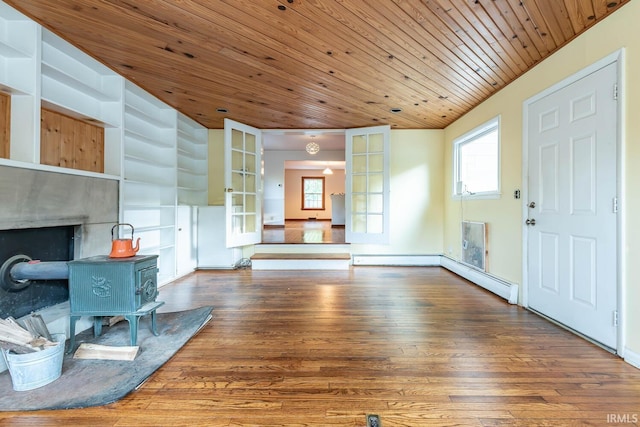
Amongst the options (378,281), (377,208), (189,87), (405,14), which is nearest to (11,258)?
(189,87)

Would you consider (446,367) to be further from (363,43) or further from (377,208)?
(377,208)

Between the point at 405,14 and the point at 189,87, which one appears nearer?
the point at 405,14

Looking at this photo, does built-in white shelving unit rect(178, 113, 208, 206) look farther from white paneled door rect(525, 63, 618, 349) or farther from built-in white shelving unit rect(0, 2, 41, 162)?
white paneled door rect(525, 63, 618, 349)

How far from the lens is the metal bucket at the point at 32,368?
60.4 inches

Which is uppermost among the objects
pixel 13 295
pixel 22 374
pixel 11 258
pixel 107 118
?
pixel 107 118

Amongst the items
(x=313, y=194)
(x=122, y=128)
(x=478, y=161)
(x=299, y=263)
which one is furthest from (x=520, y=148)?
(x=313, y=194)

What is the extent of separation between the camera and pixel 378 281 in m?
3.90

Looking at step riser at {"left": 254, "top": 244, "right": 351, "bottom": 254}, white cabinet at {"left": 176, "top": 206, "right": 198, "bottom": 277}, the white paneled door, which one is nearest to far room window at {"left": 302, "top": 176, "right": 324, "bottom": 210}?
step riser at {"left": 254, "top": 244, "right": 351, "bottom": 254}

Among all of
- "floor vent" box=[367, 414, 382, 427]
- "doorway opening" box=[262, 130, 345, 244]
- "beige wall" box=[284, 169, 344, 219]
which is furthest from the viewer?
"beige wall" box=[284, 169, 344, 219]

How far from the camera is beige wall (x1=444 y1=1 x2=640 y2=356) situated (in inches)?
73.0

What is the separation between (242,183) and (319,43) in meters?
2.70

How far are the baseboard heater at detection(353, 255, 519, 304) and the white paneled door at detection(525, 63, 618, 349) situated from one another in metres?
0.28

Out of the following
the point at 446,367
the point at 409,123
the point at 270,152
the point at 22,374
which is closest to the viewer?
the point at 22,374

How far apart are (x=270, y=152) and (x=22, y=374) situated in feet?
26.2
